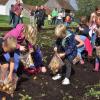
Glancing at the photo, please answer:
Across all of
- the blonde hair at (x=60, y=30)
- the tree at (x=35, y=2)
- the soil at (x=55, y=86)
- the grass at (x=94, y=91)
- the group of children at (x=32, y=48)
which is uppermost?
the blonde hair at (x=60, y=30)

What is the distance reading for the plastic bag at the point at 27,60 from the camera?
12.5 metres

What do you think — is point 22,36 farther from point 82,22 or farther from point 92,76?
point 82,22

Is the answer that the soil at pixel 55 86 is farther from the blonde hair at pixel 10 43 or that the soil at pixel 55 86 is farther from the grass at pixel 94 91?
the blonde hair at pixel 10 43

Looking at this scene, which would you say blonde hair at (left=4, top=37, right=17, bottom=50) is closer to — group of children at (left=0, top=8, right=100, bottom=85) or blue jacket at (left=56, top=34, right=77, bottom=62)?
group of children at (left=0, top=8, right=100, bottom=85)

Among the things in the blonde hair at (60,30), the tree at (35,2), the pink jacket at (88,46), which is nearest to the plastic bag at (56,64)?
the blonde hair at (60,30)

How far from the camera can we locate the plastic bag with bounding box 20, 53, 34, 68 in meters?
12.5

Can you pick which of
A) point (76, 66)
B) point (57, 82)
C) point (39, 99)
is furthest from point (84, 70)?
point (39, 99)

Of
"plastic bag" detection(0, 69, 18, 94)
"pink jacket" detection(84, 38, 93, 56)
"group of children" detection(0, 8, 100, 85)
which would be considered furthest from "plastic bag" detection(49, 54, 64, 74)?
"pink jacket" detection(84, 38, 93, 56)

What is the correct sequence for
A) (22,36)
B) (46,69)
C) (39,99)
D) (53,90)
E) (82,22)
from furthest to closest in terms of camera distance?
(82,22) < (46,69) < (22,36) < (53,90) < (39,99)

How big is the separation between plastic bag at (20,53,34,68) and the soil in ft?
0.96

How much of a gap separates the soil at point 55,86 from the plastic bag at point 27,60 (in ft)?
0.96

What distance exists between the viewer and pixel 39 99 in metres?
10.7

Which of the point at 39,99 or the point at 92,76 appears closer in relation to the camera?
the point at 39,99

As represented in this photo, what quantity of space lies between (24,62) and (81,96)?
6.85 ft
